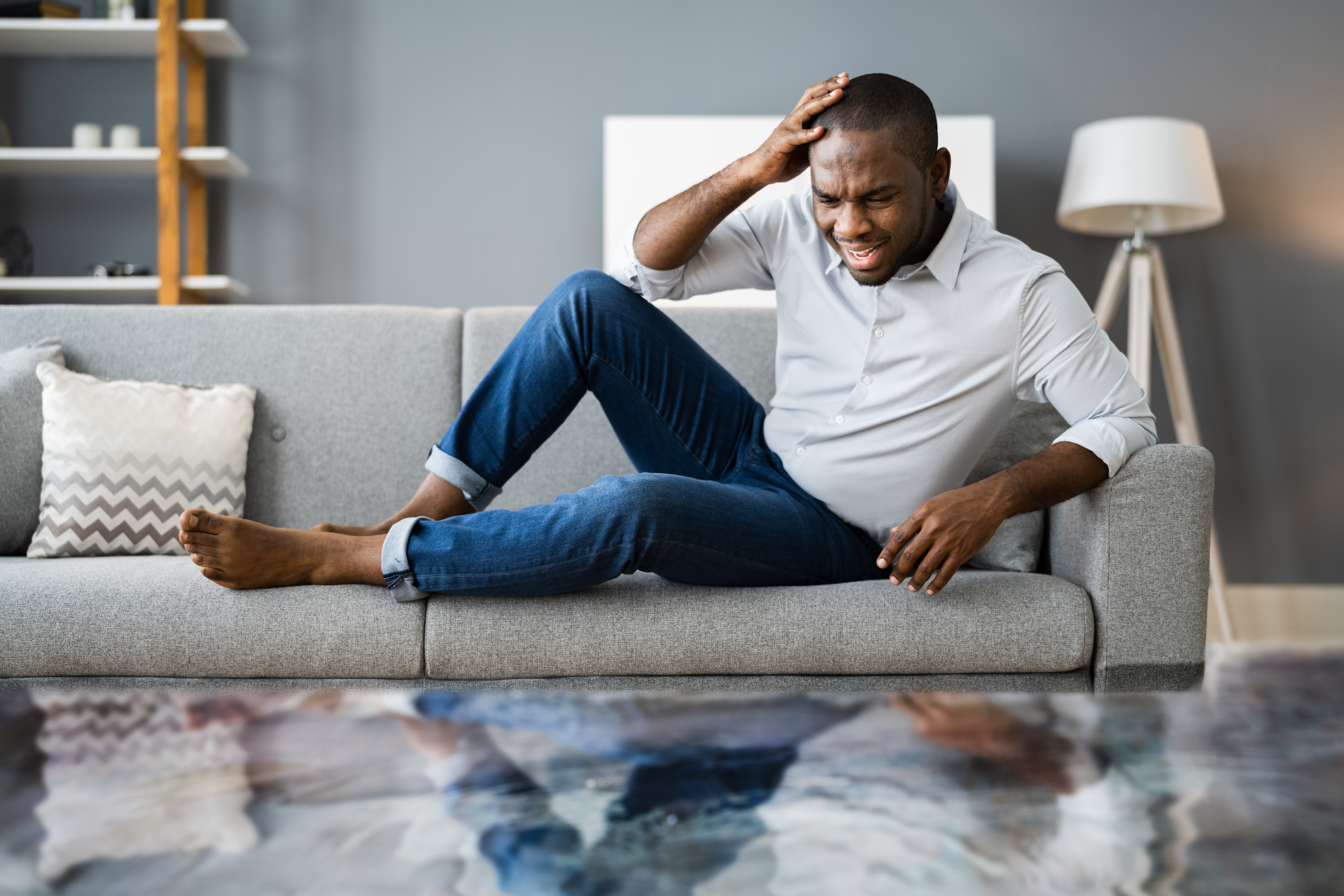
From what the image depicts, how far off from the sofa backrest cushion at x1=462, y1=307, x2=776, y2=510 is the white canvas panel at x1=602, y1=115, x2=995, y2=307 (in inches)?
44.7

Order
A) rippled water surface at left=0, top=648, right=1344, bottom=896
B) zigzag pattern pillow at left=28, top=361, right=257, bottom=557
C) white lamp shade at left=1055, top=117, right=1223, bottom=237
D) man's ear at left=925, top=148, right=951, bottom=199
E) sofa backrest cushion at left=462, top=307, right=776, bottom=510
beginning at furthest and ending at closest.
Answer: white lamp shade at left=1055, top=117, right=1223, bottom=237 < sofa backrest cushion at left=462, top=307, right=776, bottom=510 < zigzag pattern pillow at left=28, top=361, right=257, bottom=557 < man's ear at left=925, top=148, right=951, bottom=199 < rippled water surface at left=0, top=648, right=1344, bottom=896

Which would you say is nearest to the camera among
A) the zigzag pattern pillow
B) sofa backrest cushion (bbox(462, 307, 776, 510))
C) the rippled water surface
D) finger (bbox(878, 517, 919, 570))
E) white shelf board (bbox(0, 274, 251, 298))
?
the rippled water surface

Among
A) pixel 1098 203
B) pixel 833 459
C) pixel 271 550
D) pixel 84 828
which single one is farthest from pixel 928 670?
pixel 1098 203

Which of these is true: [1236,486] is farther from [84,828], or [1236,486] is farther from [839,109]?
[84,828]

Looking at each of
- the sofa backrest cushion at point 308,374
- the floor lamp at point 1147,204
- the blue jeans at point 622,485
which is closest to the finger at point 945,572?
the blue jeans at point 622,485

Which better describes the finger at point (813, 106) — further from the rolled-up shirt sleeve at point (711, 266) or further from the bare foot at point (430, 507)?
the bare foot at point (430, 507)

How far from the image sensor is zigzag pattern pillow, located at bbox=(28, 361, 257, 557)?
1.69 m

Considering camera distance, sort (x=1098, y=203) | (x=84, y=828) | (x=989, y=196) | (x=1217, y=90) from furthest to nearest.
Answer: (x=1217, y=90)
(x=989, y=196)
(x=1098, y=203)
(x=84, y=828)

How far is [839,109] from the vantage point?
4.12ft

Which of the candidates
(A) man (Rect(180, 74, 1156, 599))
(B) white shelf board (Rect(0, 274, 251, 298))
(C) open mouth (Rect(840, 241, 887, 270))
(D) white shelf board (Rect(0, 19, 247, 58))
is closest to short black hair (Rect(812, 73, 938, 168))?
(A) man (Rect(180, 74, 1156, 599))

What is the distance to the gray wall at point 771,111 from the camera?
3279 mm

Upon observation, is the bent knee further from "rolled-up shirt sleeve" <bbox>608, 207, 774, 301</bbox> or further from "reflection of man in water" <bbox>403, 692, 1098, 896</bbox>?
"reflection of man in water" <bbox>403, 692, 1098, 896</bbox>

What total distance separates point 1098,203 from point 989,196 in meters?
0.32

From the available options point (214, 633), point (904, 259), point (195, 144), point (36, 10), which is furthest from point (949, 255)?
point (36, 10)
